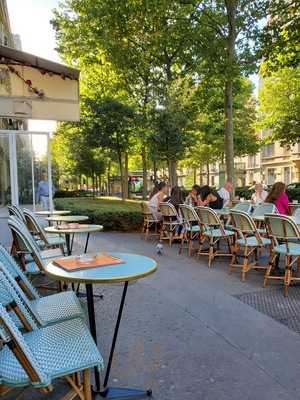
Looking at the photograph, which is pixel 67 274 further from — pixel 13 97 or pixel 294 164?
pixel 294 164

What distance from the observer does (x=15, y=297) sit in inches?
95.0

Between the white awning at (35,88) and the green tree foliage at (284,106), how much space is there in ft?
51.4

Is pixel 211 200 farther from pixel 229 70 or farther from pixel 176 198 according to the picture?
pixel 229 70

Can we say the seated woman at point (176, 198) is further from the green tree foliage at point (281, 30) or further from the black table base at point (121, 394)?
the black table base at point (121, 394)

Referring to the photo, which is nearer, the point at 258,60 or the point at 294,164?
the point at 258,60

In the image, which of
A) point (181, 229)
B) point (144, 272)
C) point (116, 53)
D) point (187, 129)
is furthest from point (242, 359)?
point (116, 53)

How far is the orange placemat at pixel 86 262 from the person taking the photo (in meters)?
2.71

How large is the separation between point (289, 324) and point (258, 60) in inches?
416

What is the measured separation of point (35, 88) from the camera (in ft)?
24.2

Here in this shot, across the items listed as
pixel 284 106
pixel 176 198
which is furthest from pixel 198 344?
pixel 284 106

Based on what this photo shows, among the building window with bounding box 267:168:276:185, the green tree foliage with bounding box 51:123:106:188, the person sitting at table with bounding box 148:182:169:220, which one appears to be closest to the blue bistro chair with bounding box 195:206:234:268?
the person sitting at table with bounding box 148:182:169:220

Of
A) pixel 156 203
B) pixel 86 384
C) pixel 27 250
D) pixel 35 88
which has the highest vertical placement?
pixel 35 88

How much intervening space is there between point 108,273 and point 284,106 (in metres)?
20.7

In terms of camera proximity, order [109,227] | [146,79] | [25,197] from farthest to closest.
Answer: [146,79] < [109,227] < [25,197]
